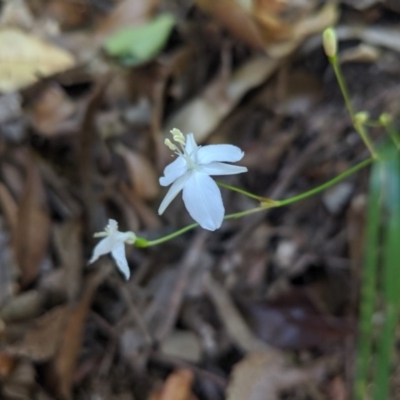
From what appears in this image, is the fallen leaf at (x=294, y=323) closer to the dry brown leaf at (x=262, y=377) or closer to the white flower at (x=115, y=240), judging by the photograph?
the dry brown leaf at (x=262, y=377)

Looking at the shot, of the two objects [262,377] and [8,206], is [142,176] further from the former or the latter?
[262,377]

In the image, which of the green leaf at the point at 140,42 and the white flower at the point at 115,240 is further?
the green leaf at the point at 140,42

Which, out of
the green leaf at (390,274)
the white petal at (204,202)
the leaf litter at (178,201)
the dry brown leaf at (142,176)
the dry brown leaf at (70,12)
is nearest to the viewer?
the white petal at (204,202)

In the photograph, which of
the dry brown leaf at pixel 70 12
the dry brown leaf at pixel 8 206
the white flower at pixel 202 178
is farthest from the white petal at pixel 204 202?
the dry brown leaf at pixel 70 12

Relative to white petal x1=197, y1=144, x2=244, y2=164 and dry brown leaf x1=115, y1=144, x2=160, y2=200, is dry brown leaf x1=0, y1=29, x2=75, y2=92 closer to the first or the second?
dry brown leaf x1=115, y1=144, x2=160, y2=200

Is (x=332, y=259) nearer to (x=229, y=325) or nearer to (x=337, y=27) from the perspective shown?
(x=229, y=325)

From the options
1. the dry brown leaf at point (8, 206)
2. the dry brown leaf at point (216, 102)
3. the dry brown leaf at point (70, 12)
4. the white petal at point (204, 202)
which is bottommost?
the white petal at point (204, 202)
